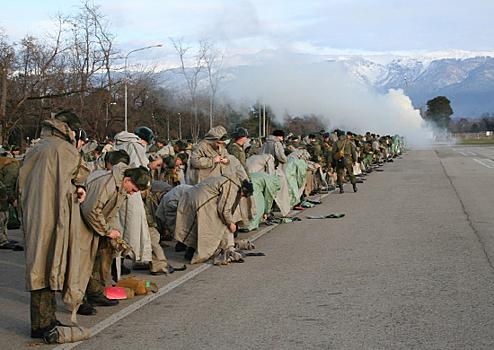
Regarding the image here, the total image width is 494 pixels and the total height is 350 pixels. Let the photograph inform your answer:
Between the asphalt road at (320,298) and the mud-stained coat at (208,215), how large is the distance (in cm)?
34

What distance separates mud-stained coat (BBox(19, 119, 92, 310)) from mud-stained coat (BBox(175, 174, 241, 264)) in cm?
359

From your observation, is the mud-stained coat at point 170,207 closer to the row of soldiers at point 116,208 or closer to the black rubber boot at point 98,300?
the row of soldiers at point 116,208

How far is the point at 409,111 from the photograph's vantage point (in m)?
76.0

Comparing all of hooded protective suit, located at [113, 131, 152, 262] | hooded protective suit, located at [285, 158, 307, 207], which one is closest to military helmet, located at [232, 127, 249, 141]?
hooded protective suit, located at [285, 158, 307, 207]

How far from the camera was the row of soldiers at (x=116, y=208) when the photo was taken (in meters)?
5.63

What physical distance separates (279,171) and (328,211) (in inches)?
71.0

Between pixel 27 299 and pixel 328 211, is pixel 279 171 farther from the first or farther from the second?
pixel 27 299

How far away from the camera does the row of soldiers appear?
18.5ft

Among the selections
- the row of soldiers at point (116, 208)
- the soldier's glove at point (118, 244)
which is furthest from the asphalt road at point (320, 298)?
the soldier's glove at point (118, 244)

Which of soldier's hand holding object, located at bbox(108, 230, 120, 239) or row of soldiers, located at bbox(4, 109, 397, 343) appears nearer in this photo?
row of soldiers, located at bbox(4, 109, 397, 343)

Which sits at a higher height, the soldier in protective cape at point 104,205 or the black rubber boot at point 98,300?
the soldier in protective cape at point 104,205

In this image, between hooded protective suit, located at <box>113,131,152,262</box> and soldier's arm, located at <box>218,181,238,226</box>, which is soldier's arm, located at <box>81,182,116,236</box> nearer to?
hooded protective suit, located at <box>113,131,152,262</box>

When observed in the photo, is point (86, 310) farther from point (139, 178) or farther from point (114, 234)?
point (139, 178)

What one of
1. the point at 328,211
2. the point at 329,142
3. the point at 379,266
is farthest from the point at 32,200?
the point at 329,142
